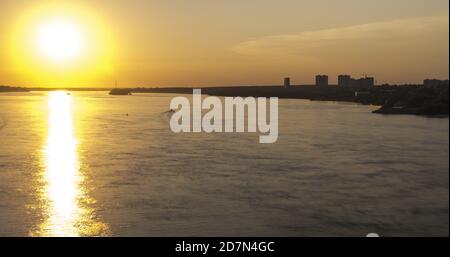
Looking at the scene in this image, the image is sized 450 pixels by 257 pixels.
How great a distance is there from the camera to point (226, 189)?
43.2ft

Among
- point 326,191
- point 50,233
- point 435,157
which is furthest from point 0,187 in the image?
point 435,157

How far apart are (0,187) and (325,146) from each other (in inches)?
554

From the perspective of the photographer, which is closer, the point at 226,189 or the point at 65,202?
the point at 65,202

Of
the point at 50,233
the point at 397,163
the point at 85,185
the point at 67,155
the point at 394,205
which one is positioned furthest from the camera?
the point at 67,155

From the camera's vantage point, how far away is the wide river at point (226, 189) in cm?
984

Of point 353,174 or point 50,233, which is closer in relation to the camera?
point 50,233

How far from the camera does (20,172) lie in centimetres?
1587

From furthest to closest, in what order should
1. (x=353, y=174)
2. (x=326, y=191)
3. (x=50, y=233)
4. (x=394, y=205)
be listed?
(x=353, y=174)
(x=326, y=191)
(x=394, y=205)
(x=50, y=233)

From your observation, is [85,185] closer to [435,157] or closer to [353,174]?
[353,174]

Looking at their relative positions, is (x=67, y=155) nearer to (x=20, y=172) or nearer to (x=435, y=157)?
(x=20, y=172)

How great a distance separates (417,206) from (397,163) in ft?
21.3

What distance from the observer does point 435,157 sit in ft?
57.4

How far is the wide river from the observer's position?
9844 millimetres

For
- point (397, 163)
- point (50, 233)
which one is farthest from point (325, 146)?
point (50, 233)
